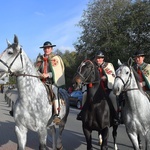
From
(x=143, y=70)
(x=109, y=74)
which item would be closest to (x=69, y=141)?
(x=109, y=74)

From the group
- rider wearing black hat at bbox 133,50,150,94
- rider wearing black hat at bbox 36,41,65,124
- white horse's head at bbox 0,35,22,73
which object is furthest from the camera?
rider wearing black hat at bbox 133,50,150,94

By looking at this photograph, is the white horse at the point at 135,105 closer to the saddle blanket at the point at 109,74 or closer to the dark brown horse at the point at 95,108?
the dark brown horse at the point at 95,108

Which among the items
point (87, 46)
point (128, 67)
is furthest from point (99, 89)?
point (87, 46)

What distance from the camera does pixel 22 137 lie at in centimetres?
651

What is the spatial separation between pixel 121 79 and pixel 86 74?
0.86 meters

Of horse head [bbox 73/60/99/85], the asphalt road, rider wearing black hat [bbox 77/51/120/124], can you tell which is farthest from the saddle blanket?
the asphalt road

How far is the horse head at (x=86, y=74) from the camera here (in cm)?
670

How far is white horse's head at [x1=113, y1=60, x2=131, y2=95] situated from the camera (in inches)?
259

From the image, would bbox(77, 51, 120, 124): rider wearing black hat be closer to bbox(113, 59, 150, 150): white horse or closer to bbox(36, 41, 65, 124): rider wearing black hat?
bbox(113, 59, 150, 150): white horse

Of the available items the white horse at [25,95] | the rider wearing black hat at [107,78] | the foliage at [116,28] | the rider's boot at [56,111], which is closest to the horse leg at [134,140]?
the rider wearing black hat at [107,78]

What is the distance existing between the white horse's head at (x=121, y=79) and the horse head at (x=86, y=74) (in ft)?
2.05

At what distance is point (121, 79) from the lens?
21.9ft

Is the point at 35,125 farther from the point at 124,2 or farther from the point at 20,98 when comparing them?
the point at 124,2

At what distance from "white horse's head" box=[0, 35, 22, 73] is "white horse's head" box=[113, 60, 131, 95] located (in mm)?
2274
